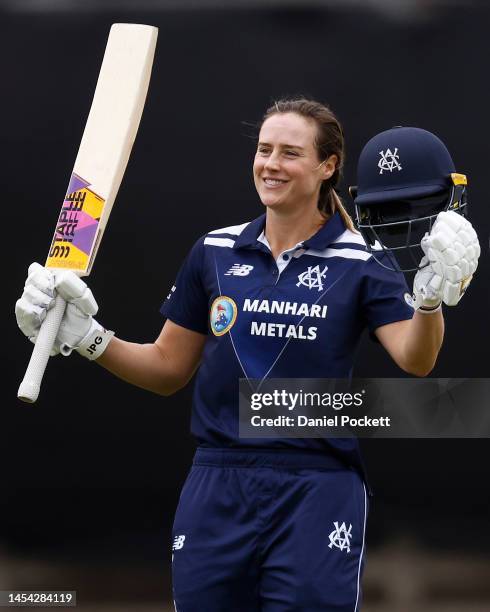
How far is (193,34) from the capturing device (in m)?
3.44

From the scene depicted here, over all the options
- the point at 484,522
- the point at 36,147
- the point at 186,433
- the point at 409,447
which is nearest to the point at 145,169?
the point at 36,147

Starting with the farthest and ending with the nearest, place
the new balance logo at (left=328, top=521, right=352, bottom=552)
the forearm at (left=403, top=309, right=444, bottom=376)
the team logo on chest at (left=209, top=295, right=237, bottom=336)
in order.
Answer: the team logo on chest at (left=209, top=295, right=237, bottom=336) < the new balance logo at (left=328, top=521, right=352, bottom=552) < the forearm at (left=403, top=309, right=444, bottom=376)

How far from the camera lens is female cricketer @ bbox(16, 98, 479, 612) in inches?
88.6

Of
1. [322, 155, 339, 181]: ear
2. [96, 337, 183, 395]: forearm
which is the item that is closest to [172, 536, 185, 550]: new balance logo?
[96, 337, 183, 395]: forearm

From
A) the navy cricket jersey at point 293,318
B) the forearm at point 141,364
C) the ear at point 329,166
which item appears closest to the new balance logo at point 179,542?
the navy cricket jersey at point 293,318

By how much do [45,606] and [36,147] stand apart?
1250mm

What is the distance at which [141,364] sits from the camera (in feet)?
8.49

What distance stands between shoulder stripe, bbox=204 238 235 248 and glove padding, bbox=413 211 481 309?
1.78 ft

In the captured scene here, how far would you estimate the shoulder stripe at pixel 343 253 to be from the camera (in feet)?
7.95

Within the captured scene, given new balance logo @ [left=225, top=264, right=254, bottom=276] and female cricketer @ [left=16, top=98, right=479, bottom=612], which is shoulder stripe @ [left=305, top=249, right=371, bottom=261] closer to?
female cricketer @ [left=16, top=98, right=479, bottom=612]

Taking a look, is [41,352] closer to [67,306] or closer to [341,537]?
[67,306]

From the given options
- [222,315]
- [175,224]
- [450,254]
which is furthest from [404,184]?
[175,224]

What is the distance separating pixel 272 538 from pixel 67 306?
62cm

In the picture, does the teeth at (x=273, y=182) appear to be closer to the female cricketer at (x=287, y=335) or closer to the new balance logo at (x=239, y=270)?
the female cricketer at (x=287, y=335)
